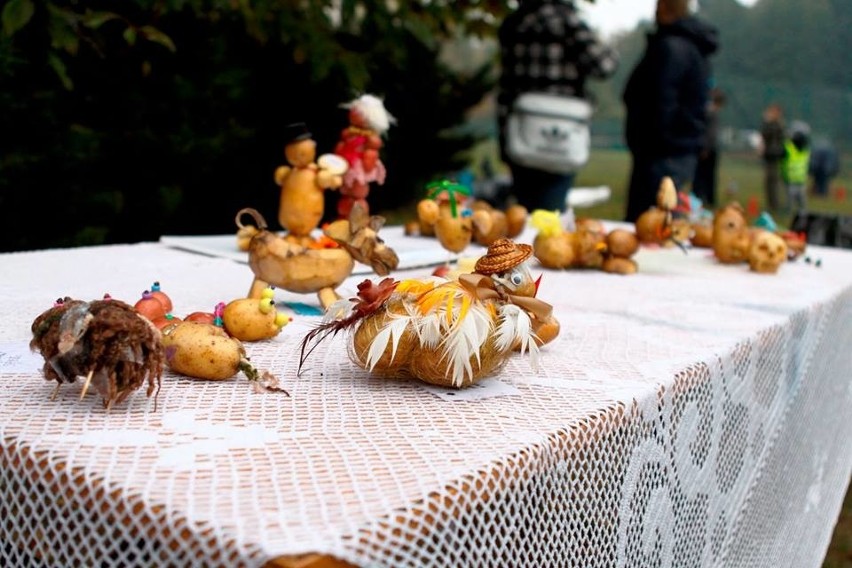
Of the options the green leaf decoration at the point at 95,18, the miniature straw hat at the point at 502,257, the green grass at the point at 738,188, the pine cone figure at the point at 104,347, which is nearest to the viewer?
the pine cone figure at the point at 104,347

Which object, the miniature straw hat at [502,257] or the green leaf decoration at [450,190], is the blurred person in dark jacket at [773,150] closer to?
the green leaf decoration at [450,190]

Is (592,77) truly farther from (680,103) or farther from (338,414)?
(338,414)

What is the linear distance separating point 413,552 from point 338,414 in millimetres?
196

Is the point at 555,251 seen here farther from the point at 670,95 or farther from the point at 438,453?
the point at 670,95

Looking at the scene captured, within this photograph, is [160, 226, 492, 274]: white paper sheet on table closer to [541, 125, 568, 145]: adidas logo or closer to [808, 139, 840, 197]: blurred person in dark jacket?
[541, 125, 568, 145]: adidas logo

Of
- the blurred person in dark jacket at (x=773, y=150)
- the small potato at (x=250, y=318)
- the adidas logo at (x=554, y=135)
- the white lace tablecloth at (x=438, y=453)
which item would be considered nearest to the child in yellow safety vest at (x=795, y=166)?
the blurred person in dark jacket at (x=773, y=150)

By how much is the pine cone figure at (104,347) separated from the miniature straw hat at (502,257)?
0.90 ft

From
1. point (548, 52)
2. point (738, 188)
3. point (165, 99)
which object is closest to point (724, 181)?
point (738, 188)

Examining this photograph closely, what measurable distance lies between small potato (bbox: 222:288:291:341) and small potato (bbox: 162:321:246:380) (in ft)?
0.43

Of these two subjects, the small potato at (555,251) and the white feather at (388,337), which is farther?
the small potato at (555,251)

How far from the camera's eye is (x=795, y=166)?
28.6ft

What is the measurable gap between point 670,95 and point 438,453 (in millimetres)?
2815

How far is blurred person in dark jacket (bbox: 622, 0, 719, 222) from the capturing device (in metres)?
3.14

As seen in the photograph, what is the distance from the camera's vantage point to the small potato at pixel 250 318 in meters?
0.90
